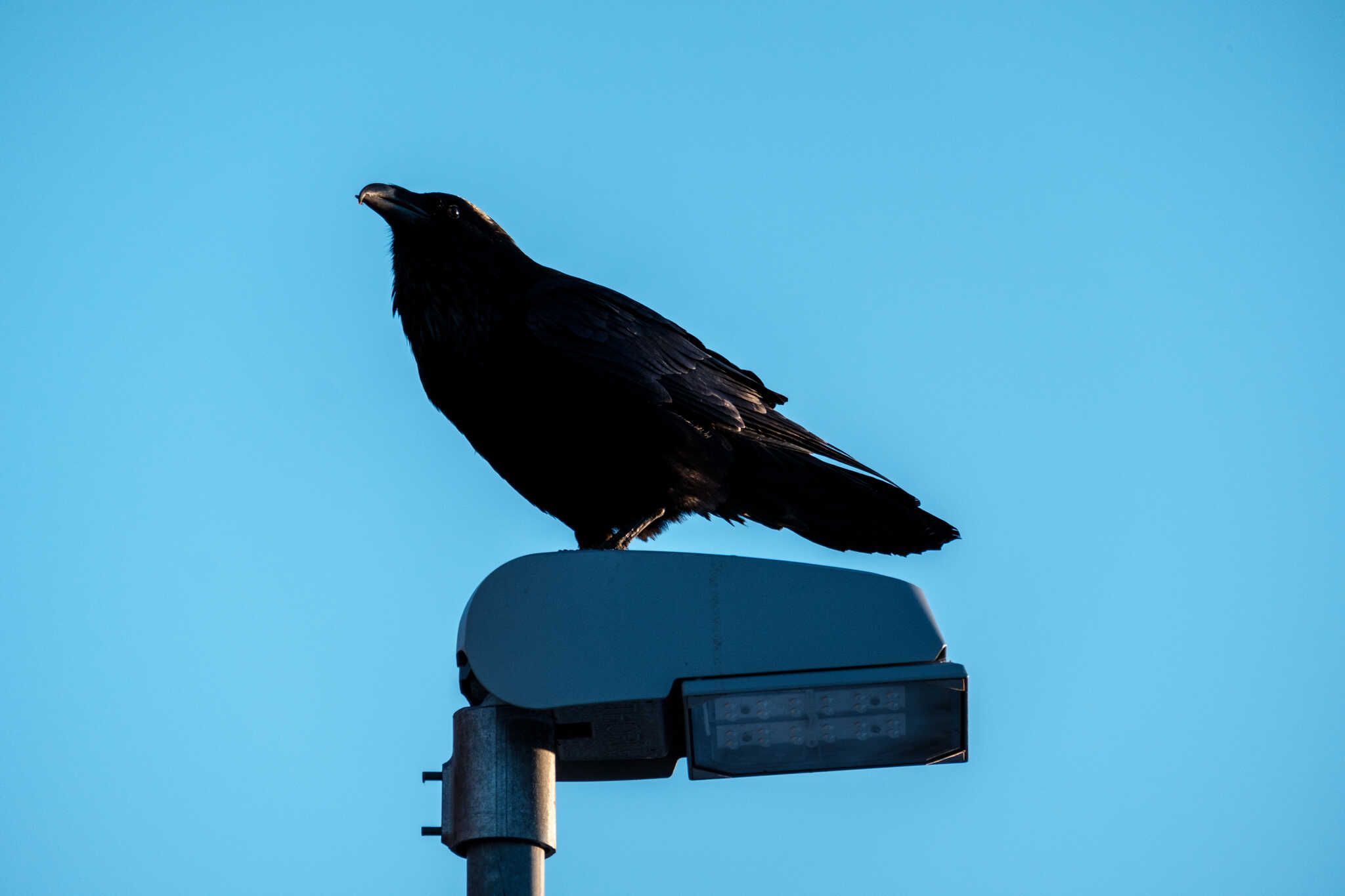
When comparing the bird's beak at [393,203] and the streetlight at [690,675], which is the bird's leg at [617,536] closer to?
the bird's beak at [393,203]

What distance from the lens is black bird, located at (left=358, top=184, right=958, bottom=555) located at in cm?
509

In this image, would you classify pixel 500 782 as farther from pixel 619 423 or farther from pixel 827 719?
pixel 619 423

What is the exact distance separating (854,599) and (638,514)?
2.39 meters

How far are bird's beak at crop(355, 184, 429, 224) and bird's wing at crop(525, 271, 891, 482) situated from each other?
678 millimetres

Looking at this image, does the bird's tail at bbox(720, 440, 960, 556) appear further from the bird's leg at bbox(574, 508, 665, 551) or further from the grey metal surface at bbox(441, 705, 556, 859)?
the grey metal surface at bbox(441, 705, 556, 859)

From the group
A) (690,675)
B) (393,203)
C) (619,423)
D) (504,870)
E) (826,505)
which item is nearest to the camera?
(504,870)

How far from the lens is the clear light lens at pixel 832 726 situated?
2.73 metres

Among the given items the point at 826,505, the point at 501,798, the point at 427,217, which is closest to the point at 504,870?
the point at 501,798

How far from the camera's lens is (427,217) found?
19.2 feet

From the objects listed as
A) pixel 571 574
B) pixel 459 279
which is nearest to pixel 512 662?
pixel 571 574

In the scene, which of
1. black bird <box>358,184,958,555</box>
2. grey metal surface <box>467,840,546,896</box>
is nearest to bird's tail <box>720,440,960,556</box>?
black bird <box>358,184,958,555</box>

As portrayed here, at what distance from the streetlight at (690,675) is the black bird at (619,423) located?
2208 mm

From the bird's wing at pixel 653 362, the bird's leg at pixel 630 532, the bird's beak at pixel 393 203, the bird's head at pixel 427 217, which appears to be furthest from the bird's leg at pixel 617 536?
the bird's beak at pixel 393 203

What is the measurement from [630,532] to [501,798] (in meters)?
2.54
